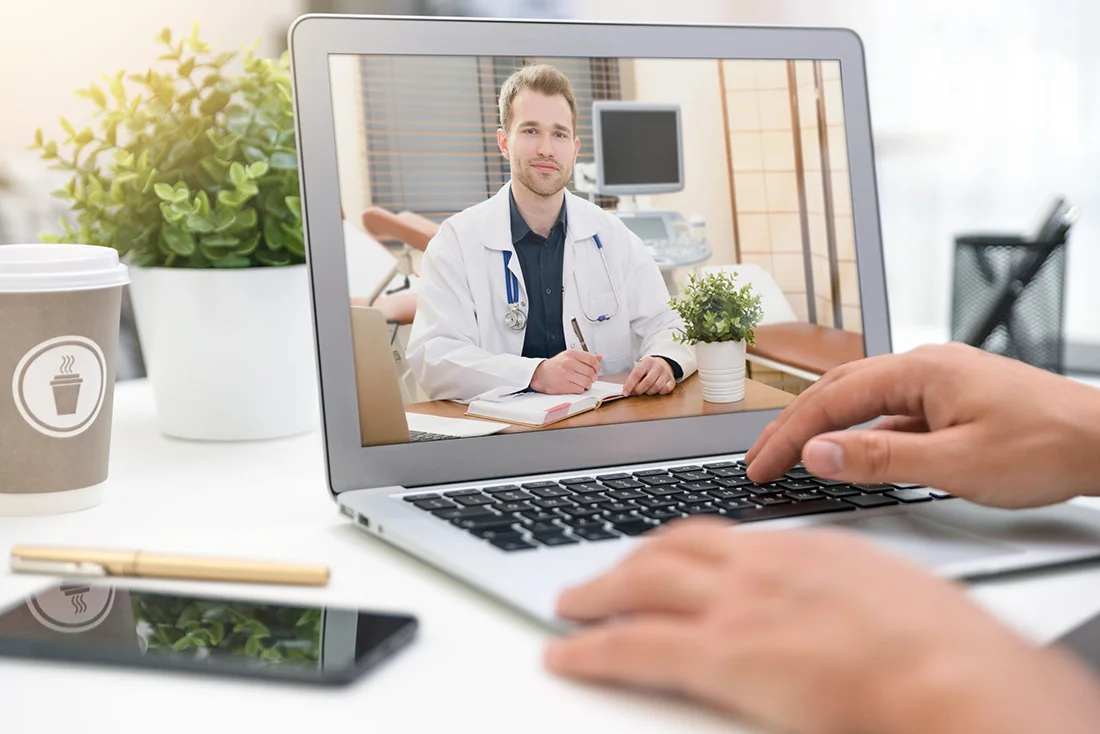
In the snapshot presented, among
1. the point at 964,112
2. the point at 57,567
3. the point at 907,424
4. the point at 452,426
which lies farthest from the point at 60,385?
the point at 964,112

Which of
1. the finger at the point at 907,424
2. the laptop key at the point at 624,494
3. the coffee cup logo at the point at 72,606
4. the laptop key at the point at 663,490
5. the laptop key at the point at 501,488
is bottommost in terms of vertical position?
the coffee cup logo at the point at 72,606

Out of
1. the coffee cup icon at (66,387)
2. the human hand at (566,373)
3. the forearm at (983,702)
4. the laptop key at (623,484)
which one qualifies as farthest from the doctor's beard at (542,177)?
the forearm at (983,702)

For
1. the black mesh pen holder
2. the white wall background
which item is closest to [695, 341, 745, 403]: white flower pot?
the black mesh pen holder

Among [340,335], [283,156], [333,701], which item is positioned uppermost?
[283,156]

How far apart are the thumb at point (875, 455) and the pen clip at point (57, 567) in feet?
1.32

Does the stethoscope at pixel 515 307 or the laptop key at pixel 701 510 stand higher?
the stethoscope at pixel 515 307

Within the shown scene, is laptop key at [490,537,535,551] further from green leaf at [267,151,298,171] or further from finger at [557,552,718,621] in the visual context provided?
green leaf at [267,151,298,171]

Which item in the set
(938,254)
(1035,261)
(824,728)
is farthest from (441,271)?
(938,254)

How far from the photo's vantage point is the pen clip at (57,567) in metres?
0.52

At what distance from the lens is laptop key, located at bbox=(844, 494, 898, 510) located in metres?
0.59

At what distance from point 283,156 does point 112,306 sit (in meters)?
0.26

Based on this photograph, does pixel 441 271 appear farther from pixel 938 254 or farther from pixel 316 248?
pixel 938 254

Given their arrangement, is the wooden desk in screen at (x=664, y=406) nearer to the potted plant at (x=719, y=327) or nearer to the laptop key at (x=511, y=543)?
the potted plant at (x=719, y=327)

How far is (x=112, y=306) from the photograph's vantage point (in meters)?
0.68
